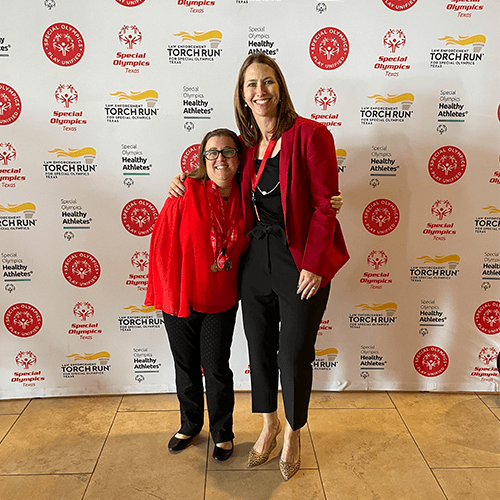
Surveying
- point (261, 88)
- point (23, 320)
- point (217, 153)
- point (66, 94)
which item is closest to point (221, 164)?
point (217, 153)

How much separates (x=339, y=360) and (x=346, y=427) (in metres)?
0.42

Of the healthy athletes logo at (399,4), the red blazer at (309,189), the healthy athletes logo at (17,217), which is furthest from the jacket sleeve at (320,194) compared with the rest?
the healthy athletes logo at (17,217)

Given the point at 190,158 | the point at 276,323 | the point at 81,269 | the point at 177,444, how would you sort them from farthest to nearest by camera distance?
1. the point at 81,269
2. the point at 190,158
3. the point at 177,444
4. the point at 276,323

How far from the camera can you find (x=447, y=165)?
2.43 meters

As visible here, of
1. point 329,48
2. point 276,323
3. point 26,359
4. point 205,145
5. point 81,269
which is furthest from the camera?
point 26,359

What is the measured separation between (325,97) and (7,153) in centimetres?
172

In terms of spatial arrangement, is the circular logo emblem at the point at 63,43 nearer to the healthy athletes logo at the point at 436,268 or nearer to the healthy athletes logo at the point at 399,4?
the healthy athletes logo at the point at 399,4

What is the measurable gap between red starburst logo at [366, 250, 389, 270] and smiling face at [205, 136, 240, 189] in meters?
1.06

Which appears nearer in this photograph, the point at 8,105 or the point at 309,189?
the point at 309,189

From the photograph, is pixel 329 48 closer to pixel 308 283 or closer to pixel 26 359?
pixel 308 283

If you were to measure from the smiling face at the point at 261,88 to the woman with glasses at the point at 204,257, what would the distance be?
0.59ft

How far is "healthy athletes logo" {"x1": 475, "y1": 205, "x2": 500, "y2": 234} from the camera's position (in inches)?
97.8

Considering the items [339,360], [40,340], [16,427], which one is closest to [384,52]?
[339,360]

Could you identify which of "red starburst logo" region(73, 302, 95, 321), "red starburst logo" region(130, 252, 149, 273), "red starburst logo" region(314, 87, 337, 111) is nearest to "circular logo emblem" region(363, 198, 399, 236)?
"red starburst logo" region(314, 87, 337, 111)
